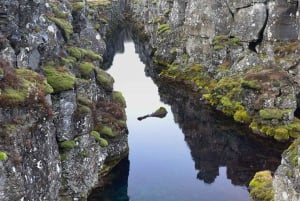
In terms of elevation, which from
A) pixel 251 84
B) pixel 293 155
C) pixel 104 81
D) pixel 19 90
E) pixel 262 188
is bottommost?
pixel 262 188

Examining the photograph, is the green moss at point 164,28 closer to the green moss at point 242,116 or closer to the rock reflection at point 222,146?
the rock reflection at point 222,146

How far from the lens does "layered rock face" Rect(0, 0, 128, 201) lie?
30.7 metres

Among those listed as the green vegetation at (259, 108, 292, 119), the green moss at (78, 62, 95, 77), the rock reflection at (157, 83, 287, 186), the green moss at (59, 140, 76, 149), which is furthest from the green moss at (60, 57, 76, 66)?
the green vegetation at (259, 108, 292, 119)

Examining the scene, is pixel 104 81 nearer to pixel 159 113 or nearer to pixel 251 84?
pixel 159 113

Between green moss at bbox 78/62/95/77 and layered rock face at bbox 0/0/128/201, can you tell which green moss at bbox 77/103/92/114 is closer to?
layered rock face at bbox 0/0/128/201

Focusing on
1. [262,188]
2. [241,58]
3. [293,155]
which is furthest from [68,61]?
[241,58]

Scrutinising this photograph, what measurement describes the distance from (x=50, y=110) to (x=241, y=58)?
62.0m

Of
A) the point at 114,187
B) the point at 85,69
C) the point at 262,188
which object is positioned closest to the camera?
the point at 262,188

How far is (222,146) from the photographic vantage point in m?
67.8

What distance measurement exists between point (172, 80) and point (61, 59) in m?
57.2

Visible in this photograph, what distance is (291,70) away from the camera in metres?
80.5

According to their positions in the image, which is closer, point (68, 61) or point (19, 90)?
point (19, 90)

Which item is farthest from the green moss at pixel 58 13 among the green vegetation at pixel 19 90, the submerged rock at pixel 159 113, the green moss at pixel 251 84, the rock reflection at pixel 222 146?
the green moss at pixel 251 84

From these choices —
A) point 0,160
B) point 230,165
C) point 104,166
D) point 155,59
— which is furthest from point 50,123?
point 155,59
